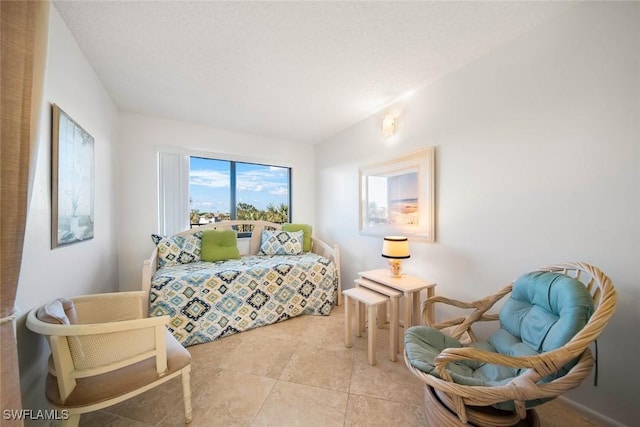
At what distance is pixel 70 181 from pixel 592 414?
352 cm

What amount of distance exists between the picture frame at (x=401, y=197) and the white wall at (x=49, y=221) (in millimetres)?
2455

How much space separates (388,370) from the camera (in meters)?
1.74

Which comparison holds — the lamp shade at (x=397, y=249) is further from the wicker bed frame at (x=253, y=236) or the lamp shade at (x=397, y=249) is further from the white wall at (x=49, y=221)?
the white wall at (x=49, y=221)

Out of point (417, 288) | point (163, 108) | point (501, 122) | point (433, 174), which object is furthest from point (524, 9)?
point (163, 108)

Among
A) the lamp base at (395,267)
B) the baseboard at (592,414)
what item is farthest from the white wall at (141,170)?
the baseboard at (592,414)

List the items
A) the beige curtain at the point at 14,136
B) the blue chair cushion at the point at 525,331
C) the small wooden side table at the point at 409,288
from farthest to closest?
the small wooden side table at the point at 409,288 < the blue chair cushion at the point at 525,331 < the beige curtain at the point at 14,136

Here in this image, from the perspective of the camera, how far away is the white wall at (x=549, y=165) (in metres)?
1.19

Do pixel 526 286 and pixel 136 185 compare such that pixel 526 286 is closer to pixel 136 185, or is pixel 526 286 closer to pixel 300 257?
pixel 300 257

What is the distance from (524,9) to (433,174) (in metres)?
1.16

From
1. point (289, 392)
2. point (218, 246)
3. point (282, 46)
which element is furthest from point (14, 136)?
point (218, 246)

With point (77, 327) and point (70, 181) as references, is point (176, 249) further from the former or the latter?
point (77, 327)

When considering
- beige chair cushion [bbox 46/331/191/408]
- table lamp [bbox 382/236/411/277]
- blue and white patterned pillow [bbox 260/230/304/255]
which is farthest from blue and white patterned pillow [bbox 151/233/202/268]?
table lamp [bbox 382/236/411/277]

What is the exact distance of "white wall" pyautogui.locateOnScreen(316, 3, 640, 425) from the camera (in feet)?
3.89

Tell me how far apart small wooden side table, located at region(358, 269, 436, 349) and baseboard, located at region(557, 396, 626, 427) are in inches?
31.9
